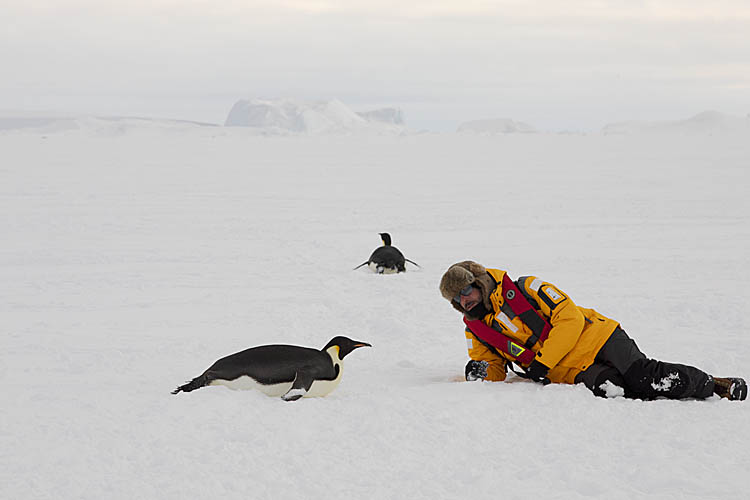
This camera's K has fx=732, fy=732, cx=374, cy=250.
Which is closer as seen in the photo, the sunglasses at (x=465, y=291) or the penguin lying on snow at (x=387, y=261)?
the sunglasses at (x=465, y=291)

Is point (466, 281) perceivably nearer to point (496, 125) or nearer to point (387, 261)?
point (387, 261)

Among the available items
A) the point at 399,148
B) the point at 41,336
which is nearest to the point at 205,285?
the point at 41,336

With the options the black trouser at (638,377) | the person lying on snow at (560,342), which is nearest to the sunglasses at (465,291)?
the person lying on snow at (560,342)

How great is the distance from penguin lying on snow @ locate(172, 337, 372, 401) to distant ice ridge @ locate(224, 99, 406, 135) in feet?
155

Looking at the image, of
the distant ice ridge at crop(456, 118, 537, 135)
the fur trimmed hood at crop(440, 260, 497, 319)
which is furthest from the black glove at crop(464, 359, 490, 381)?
the distant ice ridge at crop(456, 118, 537, 135)

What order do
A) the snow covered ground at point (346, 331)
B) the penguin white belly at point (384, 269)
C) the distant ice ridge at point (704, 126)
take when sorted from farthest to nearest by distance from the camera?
1. the distant ice ridge at point (704, 126)
2. the penguin white belly at point (384, 269)
3. the snow covered ground at point (346, 331)

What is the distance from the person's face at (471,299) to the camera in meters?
3.71

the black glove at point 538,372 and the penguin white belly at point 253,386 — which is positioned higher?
the black glove at point 538,372

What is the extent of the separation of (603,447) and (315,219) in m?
9.54

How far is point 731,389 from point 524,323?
1.04 meters

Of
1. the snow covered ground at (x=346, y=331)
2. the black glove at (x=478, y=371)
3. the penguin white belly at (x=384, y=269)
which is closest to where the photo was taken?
the snow covered ground at (x=346, y=331)

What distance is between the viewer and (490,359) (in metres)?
4.01

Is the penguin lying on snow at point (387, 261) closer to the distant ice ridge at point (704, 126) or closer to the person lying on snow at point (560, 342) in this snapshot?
the person lying on snow at point (560, 342)

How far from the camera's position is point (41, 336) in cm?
513
